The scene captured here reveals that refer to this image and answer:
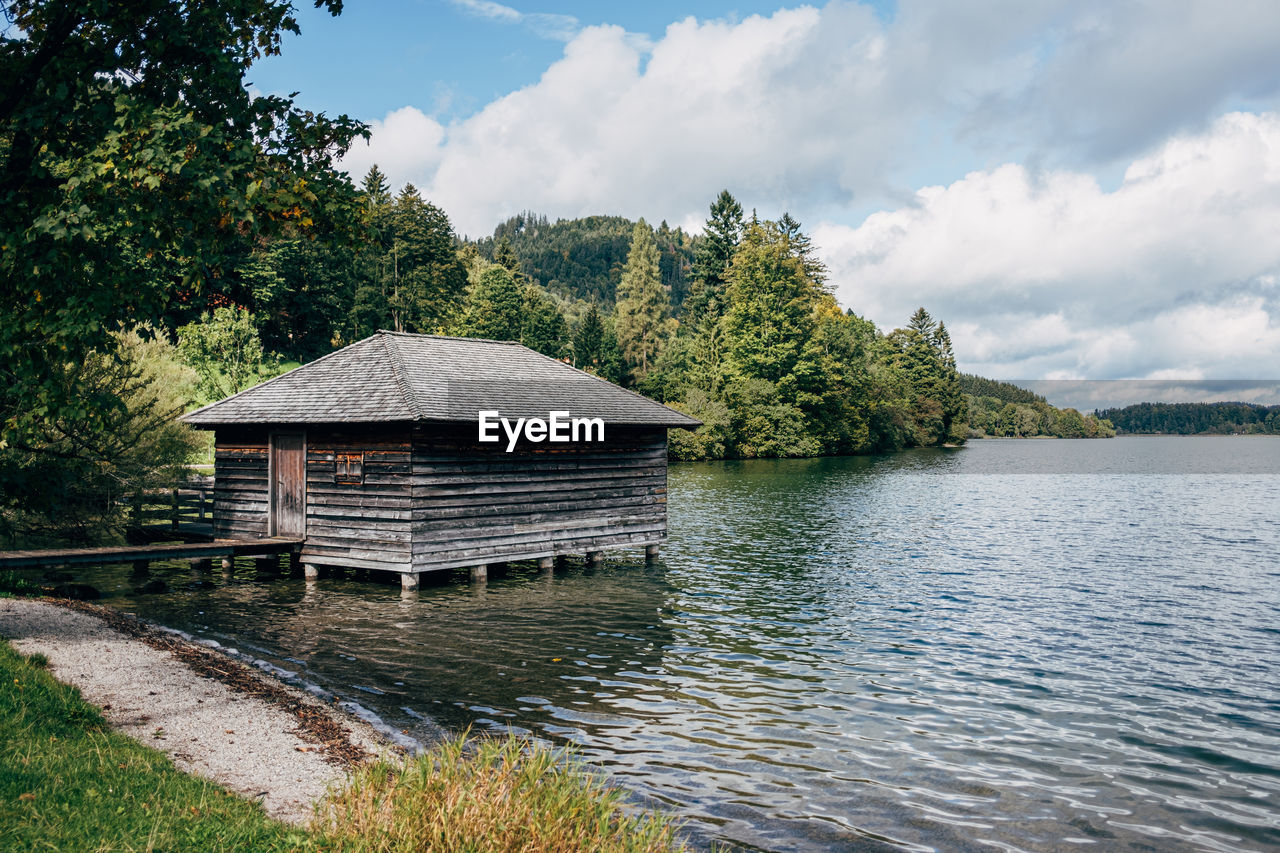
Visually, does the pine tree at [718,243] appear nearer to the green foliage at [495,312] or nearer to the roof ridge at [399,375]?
the green foliage at [495,312]

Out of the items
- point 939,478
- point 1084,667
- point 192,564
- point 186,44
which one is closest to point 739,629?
point 1084,667

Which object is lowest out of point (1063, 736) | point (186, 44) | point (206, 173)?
point (1063, 736)

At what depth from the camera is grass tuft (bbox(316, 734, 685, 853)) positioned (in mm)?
6191

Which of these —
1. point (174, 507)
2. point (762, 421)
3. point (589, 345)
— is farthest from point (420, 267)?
point (174, 507)

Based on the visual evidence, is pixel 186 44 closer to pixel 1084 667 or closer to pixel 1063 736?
pixel 1063 736

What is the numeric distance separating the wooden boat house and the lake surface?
4.11 feet

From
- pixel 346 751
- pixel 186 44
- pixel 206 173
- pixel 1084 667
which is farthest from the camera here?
pixel 1084 667

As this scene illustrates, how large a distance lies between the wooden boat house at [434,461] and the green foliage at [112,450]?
8.84ft

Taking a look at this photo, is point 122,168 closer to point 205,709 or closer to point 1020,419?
point 205,709

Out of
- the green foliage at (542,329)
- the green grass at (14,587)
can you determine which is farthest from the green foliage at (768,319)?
the green grass at (14,587)

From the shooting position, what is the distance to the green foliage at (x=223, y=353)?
161ft

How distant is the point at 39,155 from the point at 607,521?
15574mm

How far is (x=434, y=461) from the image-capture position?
20438mm

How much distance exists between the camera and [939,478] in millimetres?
60219
